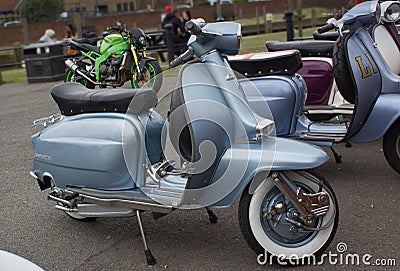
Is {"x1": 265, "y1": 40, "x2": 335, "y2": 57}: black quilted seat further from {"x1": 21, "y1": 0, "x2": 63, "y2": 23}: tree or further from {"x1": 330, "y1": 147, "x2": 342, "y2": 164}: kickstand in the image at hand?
{"x1": 21, "y1": 0, "x2": 63, "y2": 23}: tree

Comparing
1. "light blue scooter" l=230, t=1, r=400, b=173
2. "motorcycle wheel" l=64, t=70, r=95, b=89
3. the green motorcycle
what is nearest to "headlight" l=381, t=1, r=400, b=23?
"light blue scooter" l=230, t=1, r=400, b=173

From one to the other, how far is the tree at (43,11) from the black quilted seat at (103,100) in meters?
24.9

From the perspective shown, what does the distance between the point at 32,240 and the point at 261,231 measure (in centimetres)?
166

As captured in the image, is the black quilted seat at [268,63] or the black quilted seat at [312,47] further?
the black quilted seat at [312,47]

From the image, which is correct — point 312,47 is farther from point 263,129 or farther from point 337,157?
point 263,129

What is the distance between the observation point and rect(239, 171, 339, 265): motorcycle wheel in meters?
3.24

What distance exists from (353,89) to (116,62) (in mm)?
5196

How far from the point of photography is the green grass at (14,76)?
15080mm

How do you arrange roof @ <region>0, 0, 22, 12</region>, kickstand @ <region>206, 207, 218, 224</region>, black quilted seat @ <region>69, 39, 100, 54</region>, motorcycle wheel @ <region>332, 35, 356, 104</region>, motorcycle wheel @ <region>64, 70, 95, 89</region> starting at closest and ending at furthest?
kickstand @ <region>206, 207, 218, 224</region>, motorcycle wheel @ <region>332, 35, 356, 104</region>, motorcycle wheel @ <region>64, 70, 95, 89</region>, black quilted seat @ <region>69, 39, 100, 54</region>, roof @ <region>0, 0, 22, 12</region>

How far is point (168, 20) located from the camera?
14570 mm

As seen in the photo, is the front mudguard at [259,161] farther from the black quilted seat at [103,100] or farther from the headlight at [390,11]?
the headlight at [390,11]

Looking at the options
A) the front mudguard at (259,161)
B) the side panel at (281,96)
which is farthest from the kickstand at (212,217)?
the side panel at (281,96)

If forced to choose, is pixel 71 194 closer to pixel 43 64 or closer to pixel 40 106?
pixel 40 106

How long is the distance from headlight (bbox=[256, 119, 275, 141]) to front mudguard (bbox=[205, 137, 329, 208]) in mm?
38
